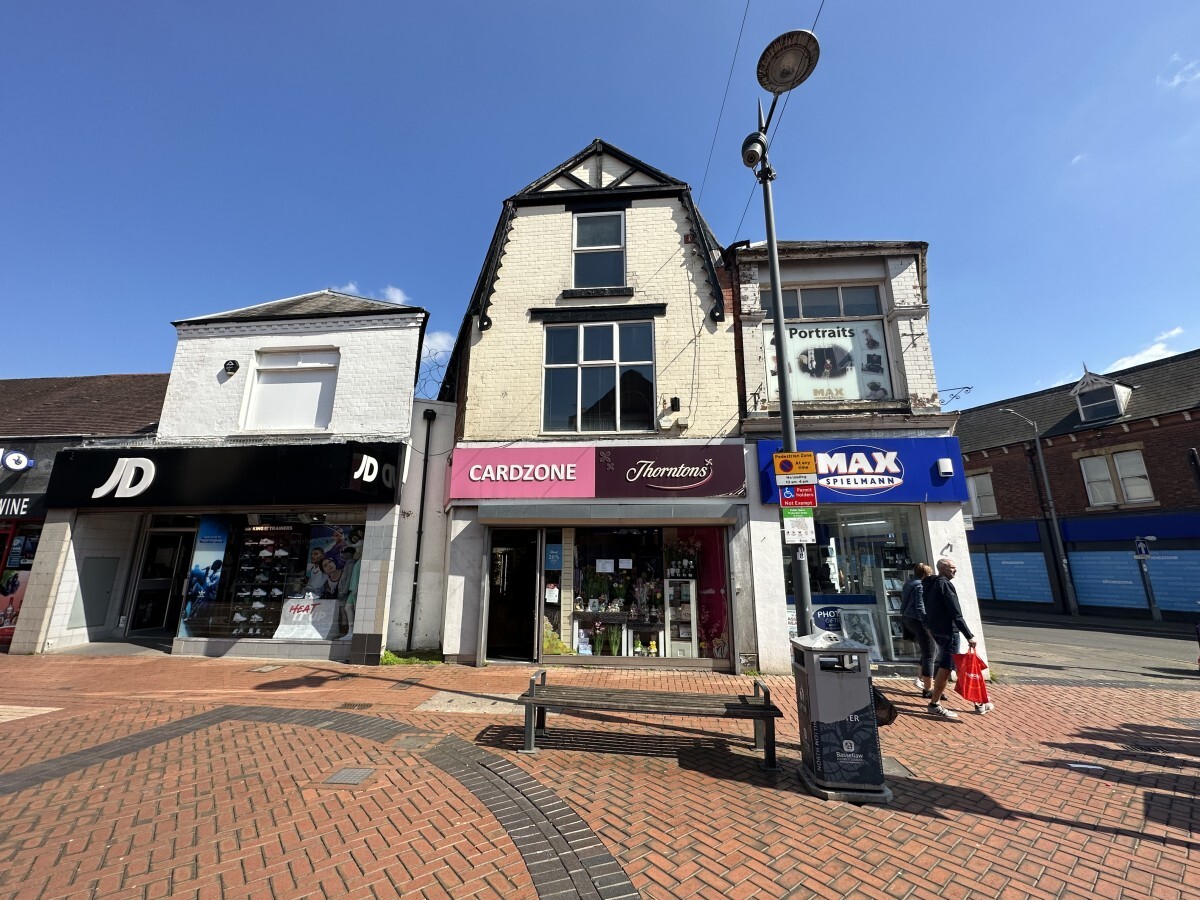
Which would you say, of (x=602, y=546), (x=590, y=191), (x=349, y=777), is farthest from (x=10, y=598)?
(x=590, y=191)

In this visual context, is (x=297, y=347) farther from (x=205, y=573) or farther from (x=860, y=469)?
(x=860, y=469)

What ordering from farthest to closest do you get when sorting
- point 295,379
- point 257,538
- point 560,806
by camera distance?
point 295,379 → point 257,538 → point 560,806

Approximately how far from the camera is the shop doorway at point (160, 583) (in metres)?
11.5

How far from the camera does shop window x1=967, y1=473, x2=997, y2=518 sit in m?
23.9

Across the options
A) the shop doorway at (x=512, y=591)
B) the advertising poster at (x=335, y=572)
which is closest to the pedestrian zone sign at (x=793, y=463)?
the shop doorway at (x=512, y=591)

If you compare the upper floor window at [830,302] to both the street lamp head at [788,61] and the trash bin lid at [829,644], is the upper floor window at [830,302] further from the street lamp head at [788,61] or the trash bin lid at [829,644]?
the trash bin lid at [829,644]

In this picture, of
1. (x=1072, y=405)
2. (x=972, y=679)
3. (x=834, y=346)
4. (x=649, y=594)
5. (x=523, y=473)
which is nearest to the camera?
(x=972, y=679)

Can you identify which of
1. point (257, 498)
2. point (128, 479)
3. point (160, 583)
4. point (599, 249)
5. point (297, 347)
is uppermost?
point (599, 249)

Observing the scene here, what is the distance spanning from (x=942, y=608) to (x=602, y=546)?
17.9ft

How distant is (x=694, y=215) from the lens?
10.7 metres

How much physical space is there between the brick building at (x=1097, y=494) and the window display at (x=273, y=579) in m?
26.7

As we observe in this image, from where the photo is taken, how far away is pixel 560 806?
13.0 feet

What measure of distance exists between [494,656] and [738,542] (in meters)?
5.23

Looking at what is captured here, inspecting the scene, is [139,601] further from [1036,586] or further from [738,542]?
[1036,586]
